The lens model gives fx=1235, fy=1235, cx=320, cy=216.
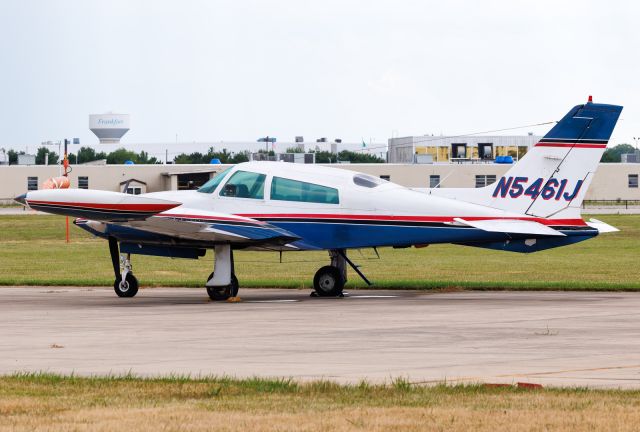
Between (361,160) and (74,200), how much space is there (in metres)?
104

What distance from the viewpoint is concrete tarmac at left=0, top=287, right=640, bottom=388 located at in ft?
46.6

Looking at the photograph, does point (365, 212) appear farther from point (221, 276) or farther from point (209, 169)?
point (209, 169)

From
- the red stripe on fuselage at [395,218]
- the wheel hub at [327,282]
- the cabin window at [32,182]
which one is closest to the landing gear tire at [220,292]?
the red stripe on fuselage at [395,218]

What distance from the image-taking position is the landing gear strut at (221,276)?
2558 cm

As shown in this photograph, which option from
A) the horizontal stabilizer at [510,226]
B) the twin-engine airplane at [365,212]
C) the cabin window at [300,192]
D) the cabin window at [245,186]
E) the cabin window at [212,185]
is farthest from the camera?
the cabin window at [212,185]

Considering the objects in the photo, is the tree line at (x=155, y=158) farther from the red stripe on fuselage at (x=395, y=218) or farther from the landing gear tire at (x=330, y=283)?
the red stripe on fuselage at (x=395, y=218)

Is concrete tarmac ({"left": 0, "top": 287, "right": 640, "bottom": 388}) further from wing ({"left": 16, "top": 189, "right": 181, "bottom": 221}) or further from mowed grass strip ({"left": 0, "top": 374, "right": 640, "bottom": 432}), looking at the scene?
wing ({"left": 16, "top": 189, "right": 181, "bottom": 221})

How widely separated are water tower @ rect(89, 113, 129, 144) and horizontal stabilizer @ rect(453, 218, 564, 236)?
16312 cm

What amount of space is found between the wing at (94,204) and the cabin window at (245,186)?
6.90 ft

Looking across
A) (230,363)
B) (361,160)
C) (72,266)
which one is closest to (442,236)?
(230,363)

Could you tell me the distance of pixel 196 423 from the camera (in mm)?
10648

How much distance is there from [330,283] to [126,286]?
4.40 meters

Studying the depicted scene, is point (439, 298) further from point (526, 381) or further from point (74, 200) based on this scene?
point (526, 381)

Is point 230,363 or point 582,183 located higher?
point 582,183
